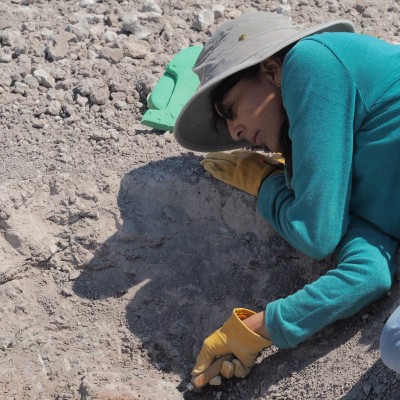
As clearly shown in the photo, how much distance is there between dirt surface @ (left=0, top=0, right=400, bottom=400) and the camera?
2328mm

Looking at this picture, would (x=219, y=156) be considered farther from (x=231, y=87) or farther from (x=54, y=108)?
(x=54, y=108)

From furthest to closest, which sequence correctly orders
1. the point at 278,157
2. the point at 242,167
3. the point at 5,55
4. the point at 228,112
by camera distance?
the point at 5,55
the point at 278,157
the point at 242,167
the point at 228,112

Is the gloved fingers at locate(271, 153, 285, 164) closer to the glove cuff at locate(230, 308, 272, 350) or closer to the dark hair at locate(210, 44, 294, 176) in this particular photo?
the dark hair at locate(210, 44, 294, 176)

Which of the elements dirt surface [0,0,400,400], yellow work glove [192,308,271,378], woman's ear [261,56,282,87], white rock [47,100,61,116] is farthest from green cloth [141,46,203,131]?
yellow work glove [192,308,271,378]

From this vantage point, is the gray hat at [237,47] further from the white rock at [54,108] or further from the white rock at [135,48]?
the white rock at [135,48]

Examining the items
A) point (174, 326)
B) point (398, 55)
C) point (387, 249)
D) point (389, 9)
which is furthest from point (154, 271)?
point (389, 9)

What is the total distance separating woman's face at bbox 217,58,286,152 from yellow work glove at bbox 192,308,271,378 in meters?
0.54

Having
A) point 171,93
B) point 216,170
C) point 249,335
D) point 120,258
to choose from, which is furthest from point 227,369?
point 171,93

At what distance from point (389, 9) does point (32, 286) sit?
199cm

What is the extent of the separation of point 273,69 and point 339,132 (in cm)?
29

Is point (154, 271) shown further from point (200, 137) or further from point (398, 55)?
point (398, 55)

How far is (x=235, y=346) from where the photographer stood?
2.28m

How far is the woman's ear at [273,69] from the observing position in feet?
7.63

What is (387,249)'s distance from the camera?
2254mm
